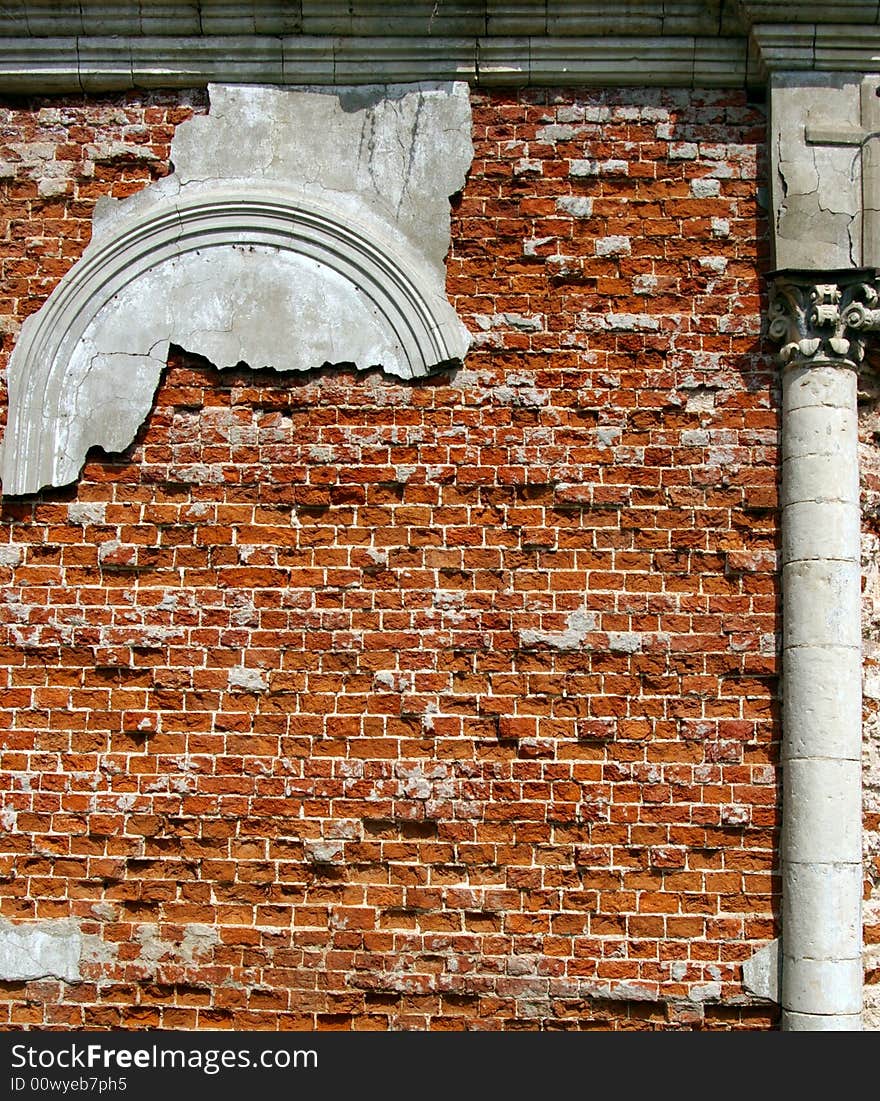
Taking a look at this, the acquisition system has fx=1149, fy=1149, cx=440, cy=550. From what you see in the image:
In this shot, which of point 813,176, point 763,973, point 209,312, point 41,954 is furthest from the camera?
point 209,312

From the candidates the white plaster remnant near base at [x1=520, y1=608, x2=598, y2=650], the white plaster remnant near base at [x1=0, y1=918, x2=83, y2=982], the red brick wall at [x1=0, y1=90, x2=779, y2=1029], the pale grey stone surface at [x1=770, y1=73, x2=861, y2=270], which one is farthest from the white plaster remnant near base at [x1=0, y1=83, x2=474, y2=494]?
the white plaster remnant near base at [x1=0, y1=918, x2=83, y2=982]

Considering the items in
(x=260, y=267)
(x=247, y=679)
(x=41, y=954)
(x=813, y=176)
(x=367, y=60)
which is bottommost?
(x=41, y=954)

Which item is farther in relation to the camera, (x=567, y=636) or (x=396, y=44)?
(x=396, y=44)

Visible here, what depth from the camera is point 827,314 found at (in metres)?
4.59

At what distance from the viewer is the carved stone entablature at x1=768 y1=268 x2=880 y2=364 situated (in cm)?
461

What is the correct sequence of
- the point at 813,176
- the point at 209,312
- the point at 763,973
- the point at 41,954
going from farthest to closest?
the point at 209,312 < the point at 813,176 < the point at 41,954 < the point at 763,973

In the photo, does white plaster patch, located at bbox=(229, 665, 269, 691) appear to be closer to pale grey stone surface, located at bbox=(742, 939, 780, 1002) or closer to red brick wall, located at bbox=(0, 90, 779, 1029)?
red brick wall, located at bbox=(0, 90, 779, 1029)

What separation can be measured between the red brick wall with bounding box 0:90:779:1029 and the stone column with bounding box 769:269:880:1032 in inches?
4.1

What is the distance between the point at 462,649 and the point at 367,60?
8.33ft

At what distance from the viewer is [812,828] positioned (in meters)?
4.38

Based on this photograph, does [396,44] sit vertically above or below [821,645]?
above

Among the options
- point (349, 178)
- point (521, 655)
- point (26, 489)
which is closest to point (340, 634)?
point (521, 655)

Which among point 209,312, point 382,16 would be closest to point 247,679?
point 209,312

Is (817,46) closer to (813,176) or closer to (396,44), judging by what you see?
(813,176)
